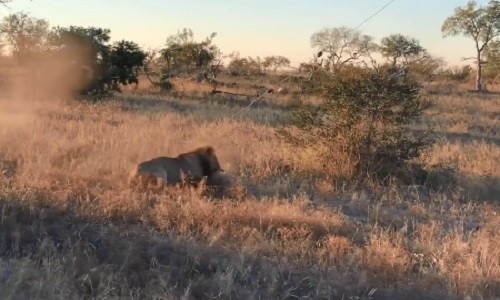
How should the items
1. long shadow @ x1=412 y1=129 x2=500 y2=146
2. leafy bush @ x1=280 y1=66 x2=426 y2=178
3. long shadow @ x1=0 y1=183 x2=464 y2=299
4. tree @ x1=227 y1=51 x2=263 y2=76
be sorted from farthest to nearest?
1. tree @ x1=227 y1=51 x2=263 y2=76
2. long shadow @ x1=412 y1=129 x2=500 y2=146
3. leafy bush @ x1=280 y1=66 x2=426 y2=178
4. long shadow @ x1=0 y1=183 x2=464 y2=299

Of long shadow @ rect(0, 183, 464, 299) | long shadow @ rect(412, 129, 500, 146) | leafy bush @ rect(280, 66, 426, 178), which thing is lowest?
long shadow @ rect(412, 129, 500, 146)

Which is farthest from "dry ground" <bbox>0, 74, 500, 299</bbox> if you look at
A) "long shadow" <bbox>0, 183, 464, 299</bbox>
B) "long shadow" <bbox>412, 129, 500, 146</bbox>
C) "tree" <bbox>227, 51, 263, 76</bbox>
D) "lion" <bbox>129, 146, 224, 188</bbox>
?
"tree" <bbox>227, 51, 263, 76</bbox>

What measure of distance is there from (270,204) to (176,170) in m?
1.60

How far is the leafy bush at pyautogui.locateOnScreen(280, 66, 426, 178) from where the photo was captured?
974 cm

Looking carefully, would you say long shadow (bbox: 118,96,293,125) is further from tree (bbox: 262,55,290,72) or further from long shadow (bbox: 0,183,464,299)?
long shadow (bbox: 0,183,464,299)

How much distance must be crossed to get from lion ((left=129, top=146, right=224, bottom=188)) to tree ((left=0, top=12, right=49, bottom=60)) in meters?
17.2

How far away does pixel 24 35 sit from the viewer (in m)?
25.2

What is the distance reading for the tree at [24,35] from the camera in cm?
2388

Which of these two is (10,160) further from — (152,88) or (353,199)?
(152,88)

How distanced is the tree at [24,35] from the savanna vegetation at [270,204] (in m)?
8.34

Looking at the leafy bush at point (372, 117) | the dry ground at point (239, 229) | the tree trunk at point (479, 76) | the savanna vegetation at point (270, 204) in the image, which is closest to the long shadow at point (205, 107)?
the savanna vegetation at point (270, 204)

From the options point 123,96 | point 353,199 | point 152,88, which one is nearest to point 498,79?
point 152,88

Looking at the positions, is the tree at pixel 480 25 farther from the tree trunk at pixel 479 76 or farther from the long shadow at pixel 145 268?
the long shadow at pixel 145 268

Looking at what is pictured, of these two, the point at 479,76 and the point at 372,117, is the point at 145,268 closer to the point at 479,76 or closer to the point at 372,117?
the point at 372,117
